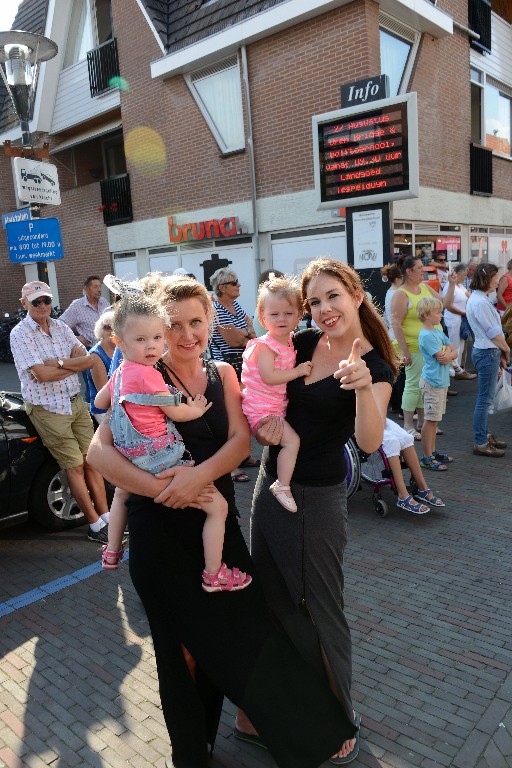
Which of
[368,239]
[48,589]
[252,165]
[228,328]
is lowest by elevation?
[48,589]

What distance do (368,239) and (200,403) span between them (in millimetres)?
8115

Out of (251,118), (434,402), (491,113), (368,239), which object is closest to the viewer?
(434,402)

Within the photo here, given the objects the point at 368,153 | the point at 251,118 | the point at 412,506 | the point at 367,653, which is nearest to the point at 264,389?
the point at 367,653

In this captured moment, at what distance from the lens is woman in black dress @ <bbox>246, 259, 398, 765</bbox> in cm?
240

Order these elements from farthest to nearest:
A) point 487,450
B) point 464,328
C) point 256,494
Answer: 1. point 464,328
2. point 487,450
3. point 256,494

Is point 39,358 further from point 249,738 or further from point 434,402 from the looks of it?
point 434,402

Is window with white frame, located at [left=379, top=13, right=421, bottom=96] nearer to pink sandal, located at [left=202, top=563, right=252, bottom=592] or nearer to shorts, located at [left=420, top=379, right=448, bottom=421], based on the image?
shorts, located at [left=420, top=379, right=448, bottom=421]

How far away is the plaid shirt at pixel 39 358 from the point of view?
4.81 metres

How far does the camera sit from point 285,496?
8.01 feet

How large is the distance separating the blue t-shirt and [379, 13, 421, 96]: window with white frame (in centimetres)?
728

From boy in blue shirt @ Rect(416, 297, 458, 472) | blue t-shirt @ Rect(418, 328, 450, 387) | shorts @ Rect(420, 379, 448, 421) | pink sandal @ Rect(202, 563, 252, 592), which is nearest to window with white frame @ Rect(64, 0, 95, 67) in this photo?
boy in blue shirt @ Rect(416, 297, 458, 472)

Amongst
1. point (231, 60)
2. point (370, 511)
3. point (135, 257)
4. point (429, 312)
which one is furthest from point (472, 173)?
point (370, 511)

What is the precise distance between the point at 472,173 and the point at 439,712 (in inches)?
545

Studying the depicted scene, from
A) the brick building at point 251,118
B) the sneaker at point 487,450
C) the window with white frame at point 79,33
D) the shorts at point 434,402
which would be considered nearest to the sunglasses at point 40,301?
the shorts at point 434,402
